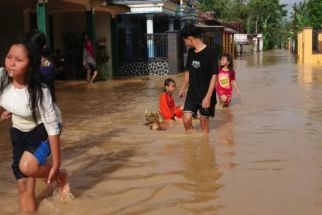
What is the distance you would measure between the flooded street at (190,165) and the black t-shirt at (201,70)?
0.66 metres

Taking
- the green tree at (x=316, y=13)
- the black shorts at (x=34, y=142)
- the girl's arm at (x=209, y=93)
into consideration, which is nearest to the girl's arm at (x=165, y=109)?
the girl's arm at (x=209, y=93)

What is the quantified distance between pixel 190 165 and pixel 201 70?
1653mm

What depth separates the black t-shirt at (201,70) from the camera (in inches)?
289

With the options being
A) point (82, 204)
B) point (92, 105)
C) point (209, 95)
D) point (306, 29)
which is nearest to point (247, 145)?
point (209, 95)

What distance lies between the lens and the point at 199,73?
740 centimetres

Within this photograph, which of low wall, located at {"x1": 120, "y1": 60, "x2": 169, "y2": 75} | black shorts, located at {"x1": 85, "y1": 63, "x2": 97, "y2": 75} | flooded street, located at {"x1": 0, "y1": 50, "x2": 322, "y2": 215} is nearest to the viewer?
flooded street, located at {"x1": 0, "y1": 50, "x2": 322, "y2": 215}

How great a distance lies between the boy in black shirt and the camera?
7312 mm

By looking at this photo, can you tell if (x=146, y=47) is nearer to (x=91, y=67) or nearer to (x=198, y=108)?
(x=91, y=67)

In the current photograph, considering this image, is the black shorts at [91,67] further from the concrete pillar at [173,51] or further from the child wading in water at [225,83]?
the child wading in water at [225,83]

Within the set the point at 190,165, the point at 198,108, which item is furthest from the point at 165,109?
the point at 190,165

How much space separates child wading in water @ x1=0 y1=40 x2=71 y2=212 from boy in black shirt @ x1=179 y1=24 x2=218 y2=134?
10.8 ft

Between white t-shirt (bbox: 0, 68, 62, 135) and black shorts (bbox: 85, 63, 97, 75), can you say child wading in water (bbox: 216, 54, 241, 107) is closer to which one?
white t-shirt (bbox: 0, 68, 62, 135)

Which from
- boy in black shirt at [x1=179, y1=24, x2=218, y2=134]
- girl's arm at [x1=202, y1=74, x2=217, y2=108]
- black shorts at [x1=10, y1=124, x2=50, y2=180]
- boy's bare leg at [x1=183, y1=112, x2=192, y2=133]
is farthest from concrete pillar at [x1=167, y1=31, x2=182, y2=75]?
black shorts at [x1=10, y1=124, x2=50, y2=180]

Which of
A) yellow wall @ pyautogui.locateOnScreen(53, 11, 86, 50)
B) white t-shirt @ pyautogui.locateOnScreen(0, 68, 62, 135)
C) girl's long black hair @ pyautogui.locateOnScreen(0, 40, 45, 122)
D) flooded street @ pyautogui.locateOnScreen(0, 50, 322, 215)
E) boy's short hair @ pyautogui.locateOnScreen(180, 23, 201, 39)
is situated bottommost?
flooded street @ pyautogui.locateOnScreen(0, 50, 322, 215)
